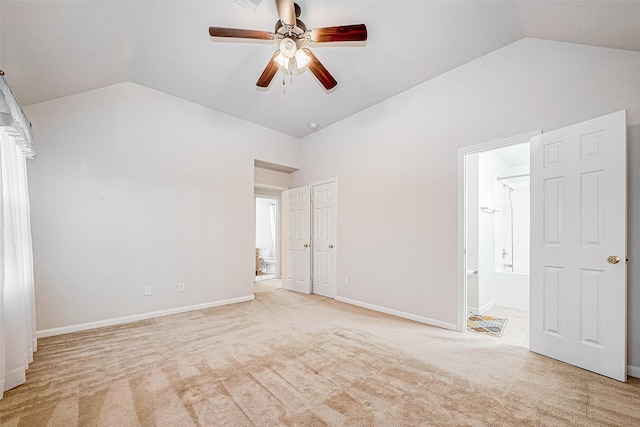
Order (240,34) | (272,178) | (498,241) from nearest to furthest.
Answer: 1. (240,34)
2. (498,241)
3. (272,178)

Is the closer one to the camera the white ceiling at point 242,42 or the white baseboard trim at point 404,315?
the white ceiling at point 242,42

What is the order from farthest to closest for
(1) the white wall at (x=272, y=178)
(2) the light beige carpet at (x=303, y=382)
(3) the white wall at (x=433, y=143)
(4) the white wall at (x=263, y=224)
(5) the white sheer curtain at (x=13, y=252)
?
(4) the white wall at (x=263, y=224) < (1) the white wall at (x=272, y=178) < (3) the white wall at (x=433, y=143) < (5) the white sheer curtain at (x=13, y=252) < (2) the light beige carpet at (x=303, y=382)

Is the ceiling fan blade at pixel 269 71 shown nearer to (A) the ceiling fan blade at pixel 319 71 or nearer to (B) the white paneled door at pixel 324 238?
(A) the ceiling fan blade at pixel 319 71

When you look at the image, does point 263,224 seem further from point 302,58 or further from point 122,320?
point 302,58

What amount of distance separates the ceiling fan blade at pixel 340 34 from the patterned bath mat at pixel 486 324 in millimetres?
3530

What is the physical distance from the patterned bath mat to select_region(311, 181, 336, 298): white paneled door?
2123 mm

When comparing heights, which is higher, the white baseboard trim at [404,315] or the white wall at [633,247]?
the white wall at [633,247]

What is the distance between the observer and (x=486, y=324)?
3.55 m

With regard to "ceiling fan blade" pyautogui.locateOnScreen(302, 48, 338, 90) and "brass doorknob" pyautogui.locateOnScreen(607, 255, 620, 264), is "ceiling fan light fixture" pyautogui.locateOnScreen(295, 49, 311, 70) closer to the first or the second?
"ceiling fan blade" pyautogui.locateOnScreen(302, 48, 338, 90)

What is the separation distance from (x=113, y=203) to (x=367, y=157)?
140 inches

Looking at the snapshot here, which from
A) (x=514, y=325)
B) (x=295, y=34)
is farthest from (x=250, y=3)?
(x=514, y=325)

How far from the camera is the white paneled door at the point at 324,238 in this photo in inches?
187

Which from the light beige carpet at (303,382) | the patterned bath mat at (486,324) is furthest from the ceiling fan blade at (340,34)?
the patterned bath mat at (486,324)

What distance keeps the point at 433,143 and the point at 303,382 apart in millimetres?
3046
